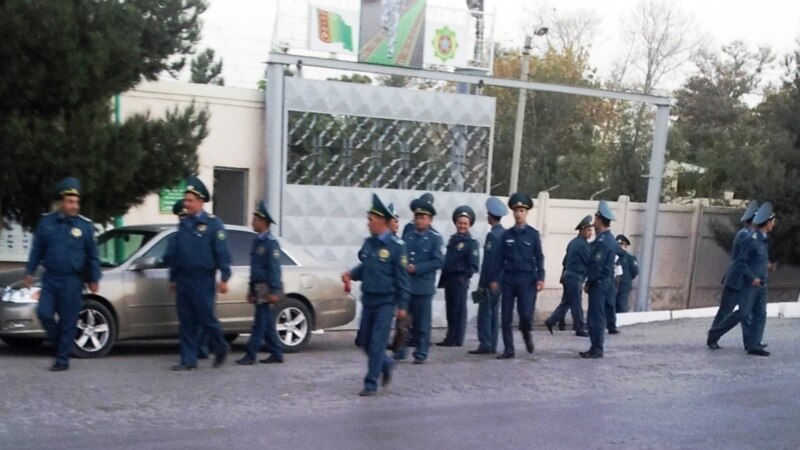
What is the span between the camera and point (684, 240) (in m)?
24.6

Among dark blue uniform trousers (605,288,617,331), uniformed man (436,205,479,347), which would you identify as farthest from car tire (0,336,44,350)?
dark blue uniform trousers (605,288,617,331)

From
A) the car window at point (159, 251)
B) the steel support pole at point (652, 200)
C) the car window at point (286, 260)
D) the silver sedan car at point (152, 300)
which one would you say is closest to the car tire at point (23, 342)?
the silver sedan car at point (152, 300)

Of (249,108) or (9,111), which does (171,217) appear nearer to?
(249,108)

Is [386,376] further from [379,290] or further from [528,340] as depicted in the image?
[528,340]

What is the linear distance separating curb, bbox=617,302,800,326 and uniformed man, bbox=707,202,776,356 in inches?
188

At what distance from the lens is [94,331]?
38.7ft

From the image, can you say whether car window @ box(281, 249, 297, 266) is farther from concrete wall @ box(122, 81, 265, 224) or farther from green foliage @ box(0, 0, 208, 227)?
concrete wall @ box(122, 81, 265, 224)

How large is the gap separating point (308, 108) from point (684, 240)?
10.7 metres

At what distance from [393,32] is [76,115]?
7.28m

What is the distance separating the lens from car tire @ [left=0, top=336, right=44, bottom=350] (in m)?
11.9

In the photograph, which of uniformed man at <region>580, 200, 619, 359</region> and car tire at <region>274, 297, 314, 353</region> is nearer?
car tire at <region>274, 297, 314, 353</region>

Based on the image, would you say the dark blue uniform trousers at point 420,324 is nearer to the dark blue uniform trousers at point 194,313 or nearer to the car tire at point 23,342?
the dark blue uniform trousers at point 194,313

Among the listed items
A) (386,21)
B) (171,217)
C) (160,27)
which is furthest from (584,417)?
(386,21)

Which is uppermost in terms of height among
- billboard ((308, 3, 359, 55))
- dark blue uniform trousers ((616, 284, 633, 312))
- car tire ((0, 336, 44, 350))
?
billboard ((308, 3, 359, 55))
